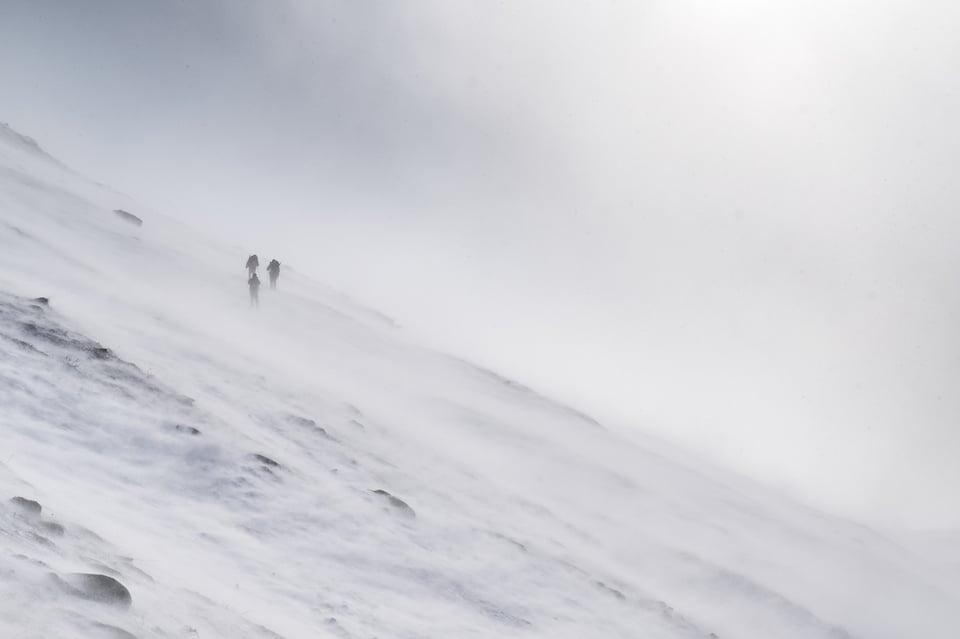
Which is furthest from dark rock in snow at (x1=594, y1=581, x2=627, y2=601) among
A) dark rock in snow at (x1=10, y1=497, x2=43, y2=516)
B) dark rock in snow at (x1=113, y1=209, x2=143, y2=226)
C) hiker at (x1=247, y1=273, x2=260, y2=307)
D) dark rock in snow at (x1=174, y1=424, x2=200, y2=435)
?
dark rock in snow at (x1=113, y1=209, x2=143, y2=226)

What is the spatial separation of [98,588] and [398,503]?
1211cm

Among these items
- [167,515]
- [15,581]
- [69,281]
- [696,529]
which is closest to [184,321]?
[69,281]

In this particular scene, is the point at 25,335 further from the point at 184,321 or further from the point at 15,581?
the point at 15,581

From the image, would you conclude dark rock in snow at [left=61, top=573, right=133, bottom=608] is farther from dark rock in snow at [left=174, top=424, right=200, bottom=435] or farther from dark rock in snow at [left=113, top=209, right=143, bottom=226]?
dark rock in snow at [left=113, top=209, right=143, bottom=226]

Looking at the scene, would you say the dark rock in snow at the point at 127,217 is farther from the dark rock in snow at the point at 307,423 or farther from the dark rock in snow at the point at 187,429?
the dark rock in snow at the point at 187,429

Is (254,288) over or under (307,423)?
over

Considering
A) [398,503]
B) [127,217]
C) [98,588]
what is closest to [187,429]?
[398,503]

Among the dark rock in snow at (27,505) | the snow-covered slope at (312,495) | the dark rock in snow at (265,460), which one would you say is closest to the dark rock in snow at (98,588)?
the snow-covered slope at (312,495)

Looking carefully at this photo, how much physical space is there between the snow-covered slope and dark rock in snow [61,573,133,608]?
0.13 feet

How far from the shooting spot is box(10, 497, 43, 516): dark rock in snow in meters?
12.3

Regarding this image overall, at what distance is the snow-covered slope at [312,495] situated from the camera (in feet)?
45.9

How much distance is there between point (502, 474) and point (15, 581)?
24387 millimetres

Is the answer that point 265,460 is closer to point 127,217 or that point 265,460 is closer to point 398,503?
point 398,503

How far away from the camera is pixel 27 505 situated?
12367 millimetres
